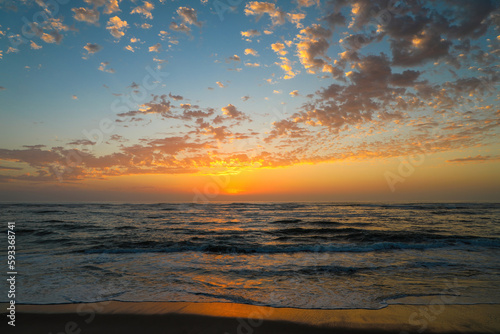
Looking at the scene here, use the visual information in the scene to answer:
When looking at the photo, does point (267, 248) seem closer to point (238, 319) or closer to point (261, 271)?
point (261, 271)

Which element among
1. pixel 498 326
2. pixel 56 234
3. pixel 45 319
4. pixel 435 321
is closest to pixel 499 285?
pixel 498 326

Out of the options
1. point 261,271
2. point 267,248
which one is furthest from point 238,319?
point 267,248

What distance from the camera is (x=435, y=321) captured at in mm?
Result: 5668

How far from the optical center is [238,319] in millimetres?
5797

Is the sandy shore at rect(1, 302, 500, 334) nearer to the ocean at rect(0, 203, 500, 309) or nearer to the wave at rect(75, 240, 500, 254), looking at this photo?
the ocean at rect(0, 203, 500, 309)

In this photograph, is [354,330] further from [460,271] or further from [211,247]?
[211,247]

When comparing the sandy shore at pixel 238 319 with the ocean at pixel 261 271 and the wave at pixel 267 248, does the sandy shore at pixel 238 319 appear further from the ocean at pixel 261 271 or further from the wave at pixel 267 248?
the wave at pixel 267 248

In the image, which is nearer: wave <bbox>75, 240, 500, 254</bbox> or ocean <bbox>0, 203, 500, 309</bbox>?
ocean <bbox>0, 203, 500, 309</bbox>

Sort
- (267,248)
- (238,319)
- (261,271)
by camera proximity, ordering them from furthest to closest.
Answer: (267,248)
(261,271)
(238,319)

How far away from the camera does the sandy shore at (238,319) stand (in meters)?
5.36

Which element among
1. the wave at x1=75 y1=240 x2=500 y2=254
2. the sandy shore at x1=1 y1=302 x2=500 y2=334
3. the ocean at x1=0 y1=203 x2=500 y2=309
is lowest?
the wave at x1=75 y1=240 x2=500 y2=254

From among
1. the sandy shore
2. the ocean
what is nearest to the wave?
the ocean

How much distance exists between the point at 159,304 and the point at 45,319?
2.55m

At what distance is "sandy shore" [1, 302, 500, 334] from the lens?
536 centimetres
